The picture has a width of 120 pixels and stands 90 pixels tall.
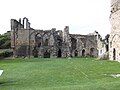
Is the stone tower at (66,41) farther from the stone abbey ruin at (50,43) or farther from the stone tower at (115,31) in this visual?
the stone tower at (115,31)

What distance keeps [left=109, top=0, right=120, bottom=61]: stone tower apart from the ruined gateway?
59.4 ft

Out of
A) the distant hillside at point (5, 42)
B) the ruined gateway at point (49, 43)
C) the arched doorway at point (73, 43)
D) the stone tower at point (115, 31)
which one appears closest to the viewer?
the stone tower at point (115, 31)

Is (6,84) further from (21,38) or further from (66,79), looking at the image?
(21,38)

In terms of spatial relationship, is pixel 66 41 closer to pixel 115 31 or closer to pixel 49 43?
pixel 49 43

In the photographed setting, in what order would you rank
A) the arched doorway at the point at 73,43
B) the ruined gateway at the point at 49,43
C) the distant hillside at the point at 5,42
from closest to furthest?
1. the ruined gateway at the point at 49,43
2. the arched doorway at the point at 73,43
3. the distant hillside at the point at 5,42

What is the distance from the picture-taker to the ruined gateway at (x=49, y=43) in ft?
200

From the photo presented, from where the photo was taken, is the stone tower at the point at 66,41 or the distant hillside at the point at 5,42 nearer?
the stone tower at the point at 66,41

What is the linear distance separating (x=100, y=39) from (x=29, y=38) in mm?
11493

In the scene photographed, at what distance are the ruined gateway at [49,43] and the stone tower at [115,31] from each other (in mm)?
18099

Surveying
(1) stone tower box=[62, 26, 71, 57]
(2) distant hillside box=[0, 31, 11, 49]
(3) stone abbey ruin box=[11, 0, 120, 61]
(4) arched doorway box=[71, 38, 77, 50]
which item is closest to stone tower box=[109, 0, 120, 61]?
(3) stone abbey ruin box=[11, 0, 120, 61]

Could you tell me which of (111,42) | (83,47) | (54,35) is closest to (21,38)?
(54,35)

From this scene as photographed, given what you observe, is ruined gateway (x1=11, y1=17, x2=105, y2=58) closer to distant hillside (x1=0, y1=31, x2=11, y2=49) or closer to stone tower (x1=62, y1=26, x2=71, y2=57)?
stone tower (x1=62, y1=26, x2=71, y2=57)

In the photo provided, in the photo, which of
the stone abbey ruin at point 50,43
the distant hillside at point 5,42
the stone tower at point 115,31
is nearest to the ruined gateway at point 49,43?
the stone abbey ruin at point 50,43

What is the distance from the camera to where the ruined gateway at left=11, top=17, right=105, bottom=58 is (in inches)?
2398
